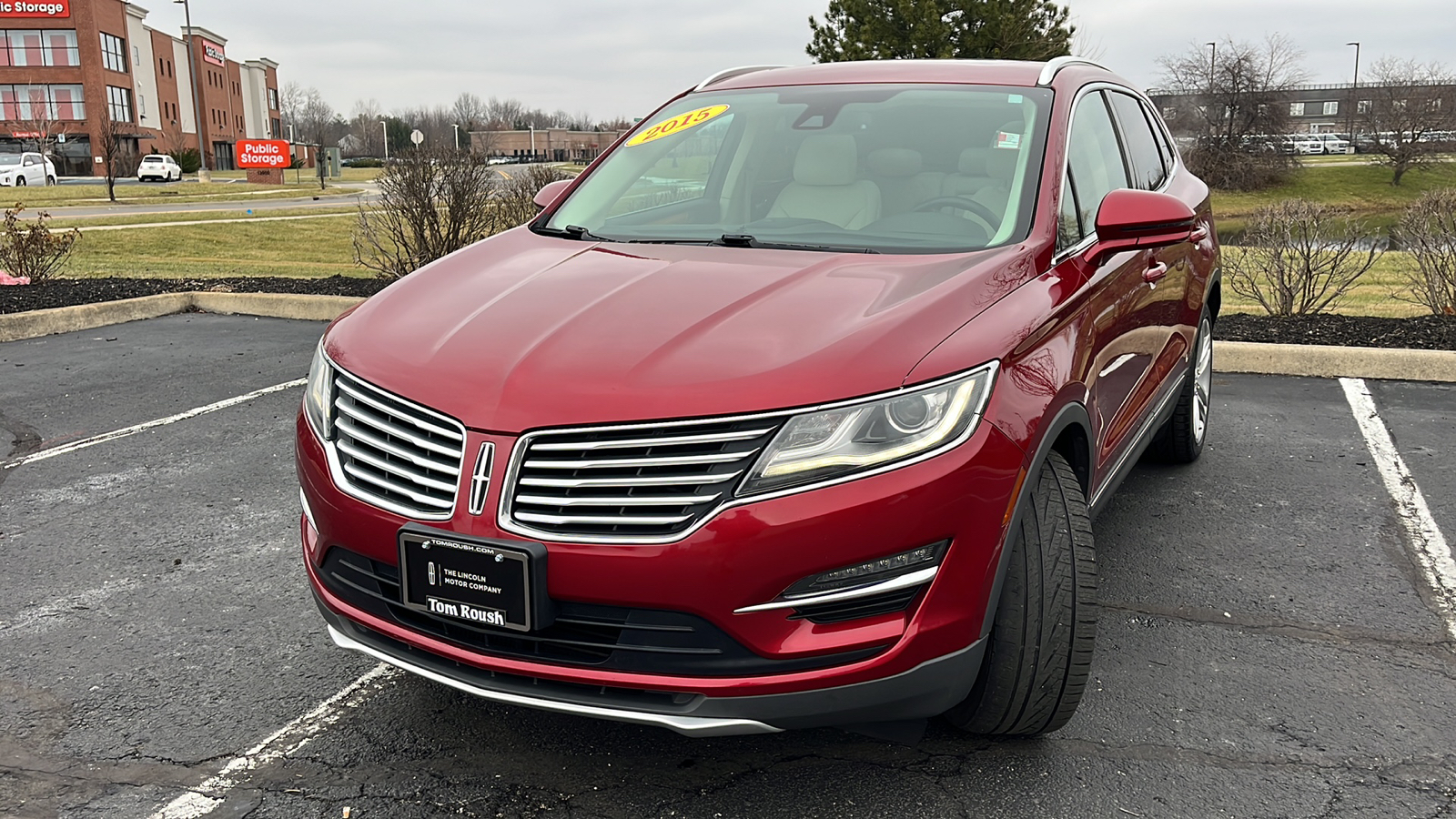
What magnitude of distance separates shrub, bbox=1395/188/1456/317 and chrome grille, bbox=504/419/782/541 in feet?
29.5

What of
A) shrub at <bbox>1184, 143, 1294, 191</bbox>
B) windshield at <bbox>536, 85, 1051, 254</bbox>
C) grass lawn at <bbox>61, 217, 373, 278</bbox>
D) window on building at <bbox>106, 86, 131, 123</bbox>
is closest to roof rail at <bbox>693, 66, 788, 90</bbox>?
windshield at <bbox>536, 85, 1051, 254</bbox>

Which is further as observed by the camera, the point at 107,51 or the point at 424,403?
the point at 107,51

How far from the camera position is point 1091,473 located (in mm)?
3176

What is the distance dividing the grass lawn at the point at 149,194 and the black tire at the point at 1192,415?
3105 cm

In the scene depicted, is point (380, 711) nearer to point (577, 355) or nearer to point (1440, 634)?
point (577, 355)

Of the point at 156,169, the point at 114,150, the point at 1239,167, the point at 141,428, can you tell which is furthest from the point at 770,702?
the point at 156,169

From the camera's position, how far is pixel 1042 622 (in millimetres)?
2611

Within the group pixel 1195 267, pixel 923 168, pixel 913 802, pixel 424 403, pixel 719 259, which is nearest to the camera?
pixel 424 403

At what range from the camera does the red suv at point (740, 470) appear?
7.50 feet

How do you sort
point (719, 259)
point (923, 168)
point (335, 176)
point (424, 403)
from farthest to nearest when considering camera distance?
point (335, 176) < point (923, 168) < point (719, 259) < point (424, 403)

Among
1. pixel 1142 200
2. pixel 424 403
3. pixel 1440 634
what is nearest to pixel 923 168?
pixel 1142 200

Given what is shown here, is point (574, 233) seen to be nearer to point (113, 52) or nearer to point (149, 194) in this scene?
point (149, 194)

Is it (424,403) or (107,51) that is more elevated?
(107,51)

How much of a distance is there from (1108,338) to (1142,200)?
0.42m
